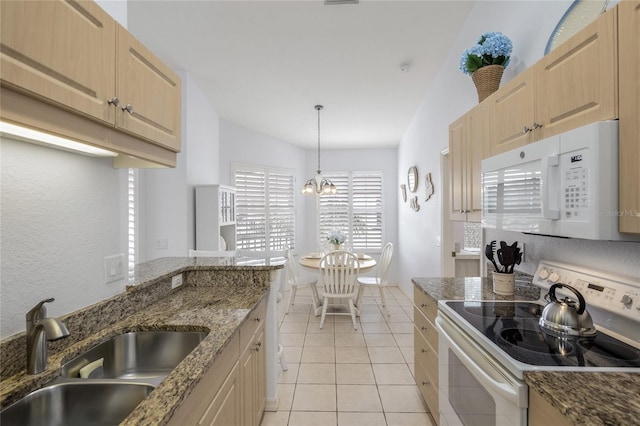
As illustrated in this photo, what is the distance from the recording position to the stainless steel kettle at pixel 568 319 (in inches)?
A: 46.3

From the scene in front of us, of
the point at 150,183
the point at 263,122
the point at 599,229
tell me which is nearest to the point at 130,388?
the point at 599,229

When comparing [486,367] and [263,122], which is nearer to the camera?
[486,367]

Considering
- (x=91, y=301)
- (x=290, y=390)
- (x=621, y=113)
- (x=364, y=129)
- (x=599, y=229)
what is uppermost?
(x=364, y=129)

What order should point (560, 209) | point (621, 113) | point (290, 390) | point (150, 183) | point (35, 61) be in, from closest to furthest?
point (35, 61) < point (621, 113) < point (560, 209) < point (290, 390) < point (150, 183)

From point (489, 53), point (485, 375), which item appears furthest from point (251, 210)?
point (485, 375)

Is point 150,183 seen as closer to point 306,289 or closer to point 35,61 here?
point 35,61

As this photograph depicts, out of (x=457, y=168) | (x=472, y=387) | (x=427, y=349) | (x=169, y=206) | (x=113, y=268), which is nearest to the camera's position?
(x=472, y=387)

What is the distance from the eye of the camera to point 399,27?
97.3 inches

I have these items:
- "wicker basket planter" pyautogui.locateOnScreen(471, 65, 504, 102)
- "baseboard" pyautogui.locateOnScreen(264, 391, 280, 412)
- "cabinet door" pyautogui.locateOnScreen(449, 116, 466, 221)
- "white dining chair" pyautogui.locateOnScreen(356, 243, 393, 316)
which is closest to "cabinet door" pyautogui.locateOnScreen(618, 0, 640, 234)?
"wicker basket planter" pyautogui.locateOnScreen(471, 65, 504, 102)

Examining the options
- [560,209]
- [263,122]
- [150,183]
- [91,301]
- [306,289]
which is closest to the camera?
[560,209]

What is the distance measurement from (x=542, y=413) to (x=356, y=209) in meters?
5.17

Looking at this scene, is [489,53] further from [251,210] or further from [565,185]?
[251,210]

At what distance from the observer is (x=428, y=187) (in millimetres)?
3729

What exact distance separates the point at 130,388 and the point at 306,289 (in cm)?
454
